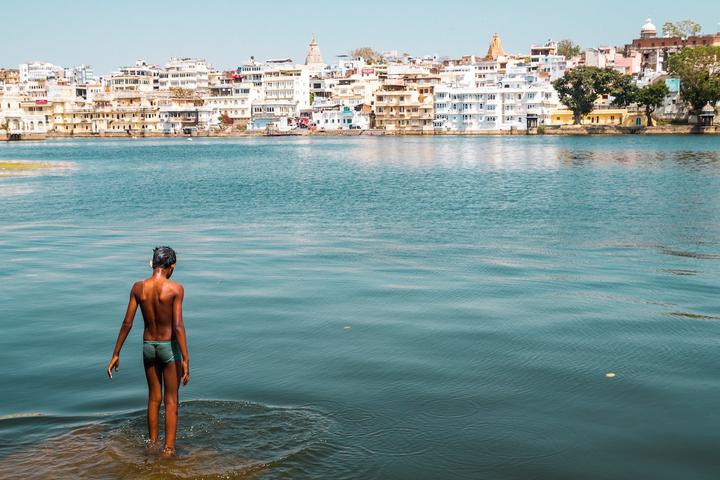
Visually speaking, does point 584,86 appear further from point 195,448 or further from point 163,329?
point 163,329

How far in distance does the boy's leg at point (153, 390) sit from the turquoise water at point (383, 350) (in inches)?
13.2

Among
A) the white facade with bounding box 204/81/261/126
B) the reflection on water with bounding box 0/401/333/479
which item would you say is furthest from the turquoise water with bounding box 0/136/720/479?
the white facade with bounding box 204/81/261/126

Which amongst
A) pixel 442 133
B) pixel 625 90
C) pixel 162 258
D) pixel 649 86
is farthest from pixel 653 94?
pixel 162 258

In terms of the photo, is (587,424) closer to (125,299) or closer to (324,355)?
(324,355)

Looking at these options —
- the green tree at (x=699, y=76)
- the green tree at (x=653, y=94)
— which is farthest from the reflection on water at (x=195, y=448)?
the green tree at (x=653, y=94)

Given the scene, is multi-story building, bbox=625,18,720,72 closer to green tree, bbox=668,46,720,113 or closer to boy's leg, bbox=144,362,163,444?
green tree, bbox=668,46,720,113

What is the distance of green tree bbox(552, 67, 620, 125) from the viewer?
370 feet

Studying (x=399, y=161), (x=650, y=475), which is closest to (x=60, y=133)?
(x=399, y=161)

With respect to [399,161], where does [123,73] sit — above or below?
above

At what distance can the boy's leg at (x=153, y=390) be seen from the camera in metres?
6.61

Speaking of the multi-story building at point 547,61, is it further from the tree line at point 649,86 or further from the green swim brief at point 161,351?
the green swim brief at point 161,351

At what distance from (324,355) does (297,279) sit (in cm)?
502

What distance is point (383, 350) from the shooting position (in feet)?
32.8

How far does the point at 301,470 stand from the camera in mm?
6586
